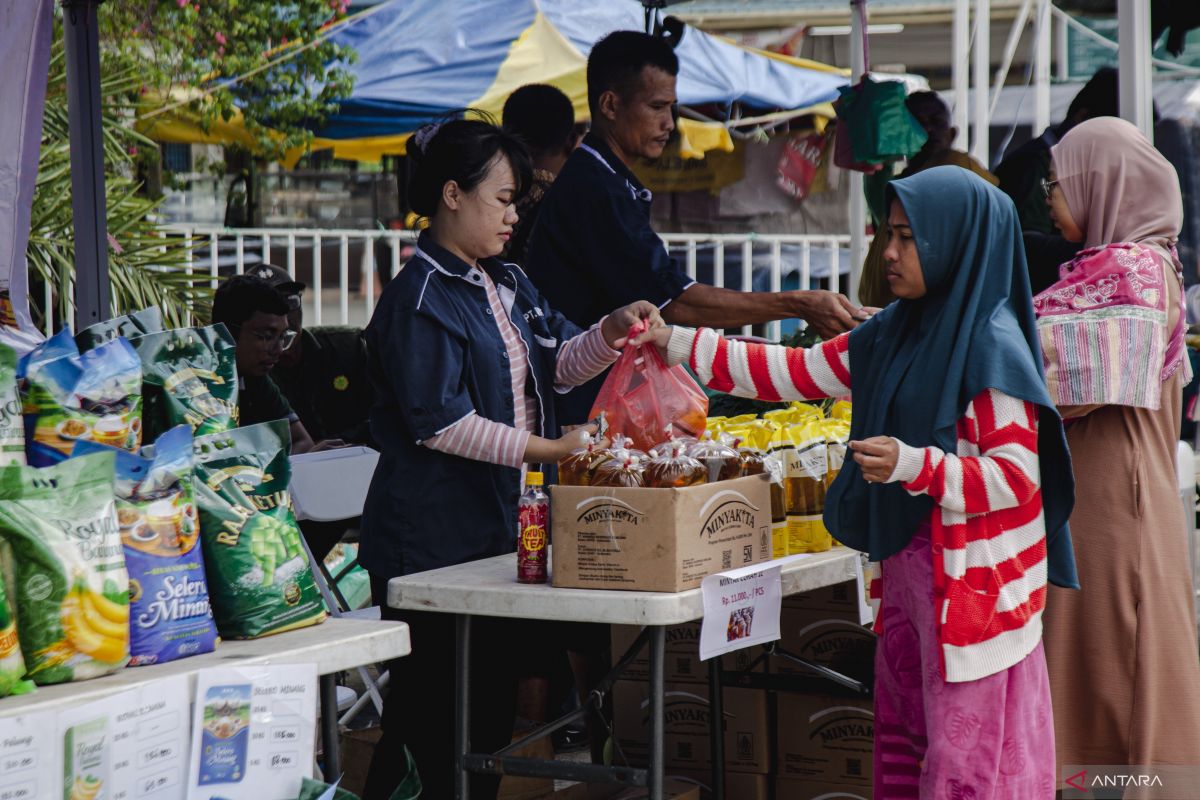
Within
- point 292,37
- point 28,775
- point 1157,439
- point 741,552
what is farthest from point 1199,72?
point 28,775

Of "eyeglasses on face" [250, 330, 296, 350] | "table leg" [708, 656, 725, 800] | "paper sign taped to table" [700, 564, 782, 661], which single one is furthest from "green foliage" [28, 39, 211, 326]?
"paper sign taped to table" [700, 564, 782, 661]

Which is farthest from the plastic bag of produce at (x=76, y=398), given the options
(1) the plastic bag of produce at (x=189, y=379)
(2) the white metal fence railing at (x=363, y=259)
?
(2) the white metal fence railing at (x=363, y=259)

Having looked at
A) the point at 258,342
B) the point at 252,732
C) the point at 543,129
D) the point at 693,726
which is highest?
the point at 543,129

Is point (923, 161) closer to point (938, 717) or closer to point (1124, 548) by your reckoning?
point (1124, 548)

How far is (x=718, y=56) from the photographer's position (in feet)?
38.7

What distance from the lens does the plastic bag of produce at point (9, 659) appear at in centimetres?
188

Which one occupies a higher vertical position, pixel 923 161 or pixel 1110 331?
pixel 923 161

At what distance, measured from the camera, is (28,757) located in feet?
5.90

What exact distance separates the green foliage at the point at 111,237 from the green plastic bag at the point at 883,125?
3084 millimetres

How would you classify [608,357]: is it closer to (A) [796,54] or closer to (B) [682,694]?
(B) [682,694]

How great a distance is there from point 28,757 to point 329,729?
0.66 meters

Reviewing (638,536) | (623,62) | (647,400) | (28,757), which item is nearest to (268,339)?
(623,62)

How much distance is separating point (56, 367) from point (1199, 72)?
7913mm

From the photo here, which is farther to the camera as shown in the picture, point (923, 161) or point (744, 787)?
point (923, 161)
